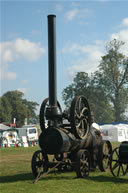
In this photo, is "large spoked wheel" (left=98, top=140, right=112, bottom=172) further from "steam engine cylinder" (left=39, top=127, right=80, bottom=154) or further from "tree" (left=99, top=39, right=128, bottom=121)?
"tree" (left=99, top=39, right=128, bottom=121)

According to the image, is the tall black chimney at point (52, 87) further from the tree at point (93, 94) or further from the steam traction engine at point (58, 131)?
the tree at point (93, 94)

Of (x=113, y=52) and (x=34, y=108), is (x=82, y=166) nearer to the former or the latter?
(x=113, y=52)

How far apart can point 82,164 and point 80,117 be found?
1.43m

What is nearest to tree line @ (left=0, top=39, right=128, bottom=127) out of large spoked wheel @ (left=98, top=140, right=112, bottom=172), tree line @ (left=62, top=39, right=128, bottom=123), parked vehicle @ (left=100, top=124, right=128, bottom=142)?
tree line @ (left=62, top=39, right=128, bottom=123)

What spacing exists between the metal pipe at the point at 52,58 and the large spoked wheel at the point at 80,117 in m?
0.71

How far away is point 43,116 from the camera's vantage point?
973 centimetres

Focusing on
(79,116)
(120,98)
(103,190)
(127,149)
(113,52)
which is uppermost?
(113,52)

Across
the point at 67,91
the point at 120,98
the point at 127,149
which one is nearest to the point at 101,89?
the point at 120,98

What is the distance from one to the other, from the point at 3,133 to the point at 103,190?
2398 centimetres

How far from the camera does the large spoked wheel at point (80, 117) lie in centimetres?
887

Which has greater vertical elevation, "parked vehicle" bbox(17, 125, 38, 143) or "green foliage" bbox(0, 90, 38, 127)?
"green foliage" bbox(0, 90, 38, 127)

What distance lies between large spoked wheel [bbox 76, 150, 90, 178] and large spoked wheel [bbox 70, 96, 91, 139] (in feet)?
1.72

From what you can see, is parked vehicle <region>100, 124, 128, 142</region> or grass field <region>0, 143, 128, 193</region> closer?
grass field <region>0, 143, 128, 193</region>

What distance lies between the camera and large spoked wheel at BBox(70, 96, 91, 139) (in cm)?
887
